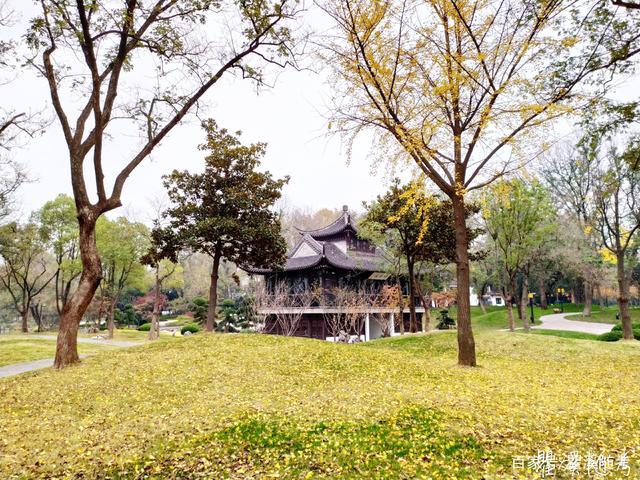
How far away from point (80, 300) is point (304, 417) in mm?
6613

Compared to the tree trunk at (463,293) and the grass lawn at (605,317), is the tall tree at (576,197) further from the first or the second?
the tree trunk at (463,293)

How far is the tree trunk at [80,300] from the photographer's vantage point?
931 cm

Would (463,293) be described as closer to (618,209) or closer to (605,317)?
(618,209)

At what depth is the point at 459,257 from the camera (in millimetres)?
8906

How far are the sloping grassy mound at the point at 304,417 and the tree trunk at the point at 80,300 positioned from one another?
2.05 ft

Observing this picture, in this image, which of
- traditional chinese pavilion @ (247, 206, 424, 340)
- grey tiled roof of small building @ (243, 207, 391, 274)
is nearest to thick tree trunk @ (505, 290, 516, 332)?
traditional chinese pavilion @ (247, 206, 424, 340)

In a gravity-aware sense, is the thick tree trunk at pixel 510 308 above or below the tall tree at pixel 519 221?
below

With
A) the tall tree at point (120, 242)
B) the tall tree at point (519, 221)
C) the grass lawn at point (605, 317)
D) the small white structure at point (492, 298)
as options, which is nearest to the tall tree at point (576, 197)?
the grass lawn at point (605, 317)

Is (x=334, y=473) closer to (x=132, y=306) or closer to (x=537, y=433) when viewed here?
(x=537, y=433)

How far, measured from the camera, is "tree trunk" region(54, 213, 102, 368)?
9.31 m

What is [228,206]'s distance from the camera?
1502 centimetres

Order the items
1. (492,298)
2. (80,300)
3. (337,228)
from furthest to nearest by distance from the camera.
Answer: (492,298)
(337,228)
(80,300)

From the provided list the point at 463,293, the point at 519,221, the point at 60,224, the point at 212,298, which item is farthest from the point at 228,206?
the point at 60,224

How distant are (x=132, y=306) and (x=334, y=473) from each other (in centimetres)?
3819
